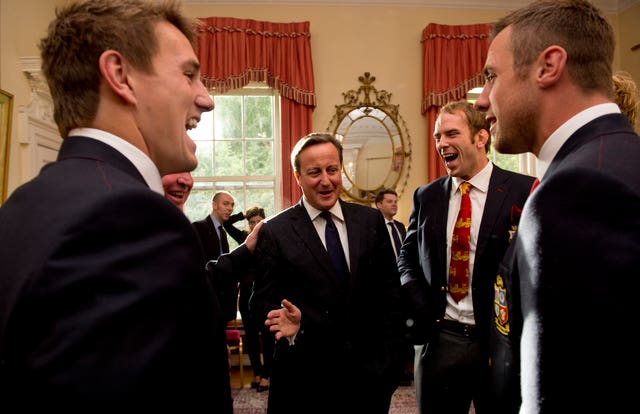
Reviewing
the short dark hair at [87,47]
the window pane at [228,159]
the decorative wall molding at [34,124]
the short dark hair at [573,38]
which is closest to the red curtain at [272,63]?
the window pane at [228,159]

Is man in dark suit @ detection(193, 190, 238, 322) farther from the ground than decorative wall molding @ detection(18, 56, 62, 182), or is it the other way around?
decorative wall molding @ detection(18, 56, 62, 182)

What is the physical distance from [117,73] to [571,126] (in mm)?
903

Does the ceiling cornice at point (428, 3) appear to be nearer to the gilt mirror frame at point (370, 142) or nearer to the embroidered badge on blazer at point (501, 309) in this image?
the gilt mirror frame at point (370, 142)

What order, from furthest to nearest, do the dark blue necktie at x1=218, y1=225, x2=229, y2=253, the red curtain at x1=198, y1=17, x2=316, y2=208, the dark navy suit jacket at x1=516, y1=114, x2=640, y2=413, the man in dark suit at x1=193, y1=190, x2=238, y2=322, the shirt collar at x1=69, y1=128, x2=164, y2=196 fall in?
the red curtain at x1=198, y1=17, x2=316, y2=208 < the dark blue necktie at x1=218, y1=225, x2=229, y2=253 < the man in dark suit at x1=193, y1=190, x2=238, y2=322 < the shirt collar at x1=69, y1=128, x2=164, y2=196 < the dark navy suit jacket at x1=516, y1=114, x2=640, y2=413

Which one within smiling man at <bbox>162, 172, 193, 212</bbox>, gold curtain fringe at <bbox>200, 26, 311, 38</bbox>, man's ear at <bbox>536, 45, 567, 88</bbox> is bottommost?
smiling man at <bbox>162, 172, 193, 212</bbox>

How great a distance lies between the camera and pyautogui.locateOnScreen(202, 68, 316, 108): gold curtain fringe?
518 cm

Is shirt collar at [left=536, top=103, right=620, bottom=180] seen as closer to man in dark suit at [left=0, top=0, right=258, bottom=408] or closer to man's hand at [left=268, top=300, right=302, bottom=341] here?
man in dark suit at [left=0, top=0, right=258, bottom=408]

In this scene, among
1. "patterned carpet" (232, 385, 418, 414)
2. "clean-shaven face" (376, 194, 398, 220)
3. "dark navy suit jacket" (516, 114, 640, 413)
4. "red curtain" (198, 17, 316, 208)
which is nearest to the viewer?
"dark navy suit jacket" (516, 114, 640, 413)

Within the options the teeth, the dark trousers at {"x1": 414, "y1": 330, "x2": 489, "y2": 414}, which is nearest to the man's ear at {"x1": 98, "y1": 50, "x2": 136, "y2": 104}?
the teeth

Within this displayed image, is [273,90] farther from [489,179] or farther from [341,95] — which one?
[489,179]

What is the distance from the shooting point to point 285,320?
1765mm

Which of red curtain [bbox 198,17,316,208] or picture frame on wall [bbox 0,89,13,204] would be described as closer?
picture frame on wall [bbox 0,89,13,204]

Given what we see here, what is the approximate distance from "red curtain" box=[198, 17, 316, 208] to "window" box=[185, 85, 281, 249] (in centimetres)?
32

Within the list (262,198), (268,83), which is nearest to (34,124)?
(268,83)
